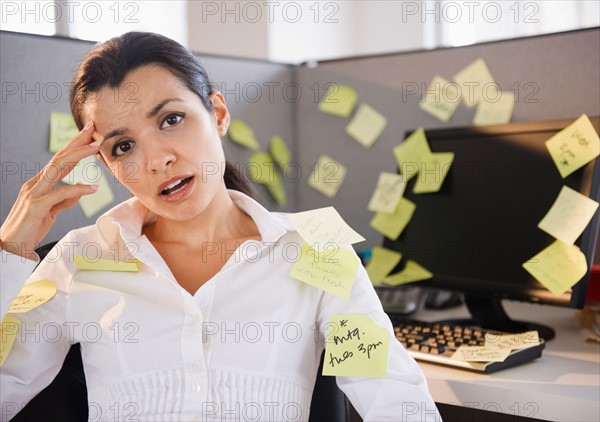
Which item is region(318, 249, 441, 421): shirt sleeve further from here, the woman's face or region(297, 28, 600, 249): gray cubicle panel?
region(297, 28, 600, 249): gray cubicle panel

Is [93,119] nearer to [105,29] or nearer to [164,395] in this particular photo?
[164,395]

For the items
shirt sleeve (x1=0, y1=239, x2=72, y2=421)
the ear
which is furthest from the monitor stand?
shirt sleeve (x1=0, y1=239, x2=72, y2=421)

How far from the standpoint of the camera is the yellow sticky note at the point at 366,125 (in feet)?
5.73

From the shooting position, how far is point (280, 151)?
1.84 meters

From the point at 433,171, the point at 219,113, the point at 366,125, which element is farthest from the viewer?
the point at 366,125

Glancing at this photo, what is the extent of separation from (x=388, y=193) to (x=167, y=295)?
727 millimetres

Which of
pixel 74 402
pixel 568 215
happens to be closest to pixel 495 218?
pixel 568 215

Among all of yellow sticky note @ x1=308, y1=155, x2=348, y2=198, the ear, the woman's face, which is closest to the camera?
the woman's face

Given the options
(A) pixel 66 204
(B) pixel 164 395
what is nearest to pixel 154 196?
(A) pixel 66 204

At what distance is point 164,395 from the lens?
1.02 m

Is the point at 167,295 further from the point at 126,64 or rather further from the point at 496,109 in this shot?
the point at 496,109

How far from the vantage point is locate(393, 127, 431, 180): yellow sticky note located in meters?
1.57

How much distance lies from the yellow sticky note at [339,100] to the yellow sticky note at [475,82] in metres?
0.28

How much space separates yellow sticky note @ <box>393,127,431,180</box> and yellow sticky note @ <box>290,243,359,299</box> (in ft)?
1.70
